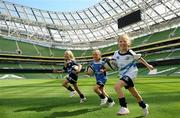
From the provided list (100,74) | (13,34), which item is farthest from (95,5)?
(100,74)

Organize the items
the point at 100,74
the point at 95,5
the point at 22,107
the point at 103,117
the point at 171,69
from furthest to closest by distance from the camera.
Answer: the point at 95,5, the point at 171,69, the point at 100,74, the point at 22,107, the point at 103,117

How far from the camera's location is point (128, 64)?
389 inches

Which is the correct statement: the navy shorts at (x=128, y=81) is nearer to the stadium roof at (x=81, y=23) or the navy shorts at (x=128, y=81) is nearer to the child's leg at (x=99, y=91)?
the child's leg at (x=99, y=91)

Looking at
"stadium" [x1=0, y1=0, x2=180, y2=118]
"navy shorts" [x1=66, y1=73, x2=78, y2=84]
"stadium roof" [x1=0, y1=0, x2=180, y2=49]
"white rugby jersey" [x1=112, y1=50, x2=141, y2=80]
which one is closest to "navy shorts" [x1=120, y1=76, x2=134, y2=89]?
"white rugby jersey" [x1=112, y1=50, x2=141, y2=80]

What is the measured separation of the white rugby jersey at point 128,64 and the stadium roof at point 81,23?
6172cm

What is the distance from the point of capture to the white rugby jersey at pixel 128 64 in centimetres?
984

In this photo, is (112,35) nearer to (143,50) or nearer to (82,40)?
(82,40)

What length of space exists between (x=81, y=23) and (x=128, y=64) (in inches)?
3177

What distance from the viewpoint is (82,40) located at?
92.9 m

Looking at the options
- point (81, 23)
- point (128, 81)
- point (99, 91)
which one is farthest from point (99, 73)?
point (81, 23)

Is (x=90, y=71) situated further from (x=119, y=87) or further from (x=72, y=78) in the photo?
(x=119, y=87)

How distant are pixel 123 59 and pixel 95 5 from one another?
76834mm

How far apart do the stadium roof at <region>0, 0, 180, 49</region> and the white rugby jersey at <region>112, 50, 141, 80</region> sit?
2430 inches

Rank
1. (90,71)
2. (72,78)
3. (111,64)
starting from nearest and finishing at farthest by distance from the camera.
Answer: (111,64), (90,71), (72,78)
